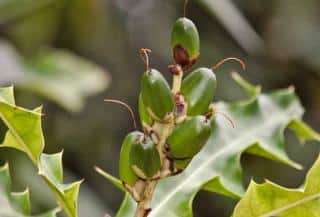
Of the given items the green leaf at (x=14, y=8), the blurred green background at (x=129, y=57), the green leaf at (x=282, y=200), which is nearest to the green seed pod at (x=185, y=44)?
the green leaf at (x=282, y=200)

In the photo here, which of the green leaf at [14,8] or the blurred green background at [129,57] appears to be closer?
the green leaf at [14,8]

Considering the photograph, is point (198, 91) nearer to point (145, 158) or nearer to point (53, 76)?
point (145, 158)

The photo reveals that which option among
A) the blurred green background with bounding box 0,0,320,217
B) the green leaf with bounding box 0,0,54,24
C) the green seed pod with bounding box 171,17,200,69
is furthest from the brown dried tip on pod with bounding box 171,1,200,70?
the blurred green background with bounding box 0,0,320,217

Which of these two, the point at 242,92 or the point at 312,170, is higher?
the point at 312,170

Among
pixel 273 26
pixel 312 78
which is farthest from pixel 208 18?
pixel 312 78

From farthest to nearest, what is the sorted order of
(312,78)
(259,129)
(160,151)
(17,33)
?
1. (312,78)
2. (17,33)
3. (259,129)
4. (160,151)

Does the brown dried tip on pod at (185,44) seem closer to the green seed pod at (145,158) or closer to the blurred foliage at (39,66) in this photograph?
the green seed pod at (145,158)

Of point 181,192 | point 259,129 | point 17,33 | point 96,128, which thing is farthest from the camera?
point 96,128

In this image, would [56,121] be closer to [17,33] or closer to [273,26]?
[17,33]
